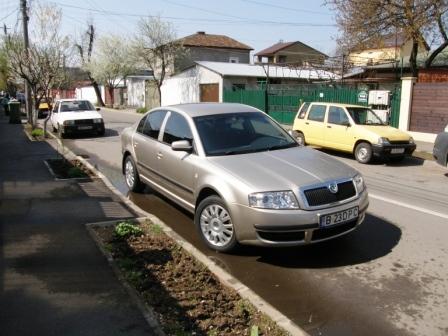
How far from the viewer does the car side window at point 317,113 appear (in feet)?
42.6

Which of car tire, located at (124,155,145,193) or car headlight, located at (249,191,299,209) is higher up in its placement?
car headlight, located at (249,191,299,209)

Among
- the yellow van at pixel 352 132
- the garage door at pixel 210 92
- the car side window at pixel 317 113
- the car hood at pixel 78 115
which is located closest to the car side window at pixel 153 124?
the yellow van at pixel 352 132

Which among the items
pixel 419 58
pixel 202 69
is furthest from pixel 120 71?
pixel 419 58

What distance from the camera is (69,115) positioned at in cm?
1766

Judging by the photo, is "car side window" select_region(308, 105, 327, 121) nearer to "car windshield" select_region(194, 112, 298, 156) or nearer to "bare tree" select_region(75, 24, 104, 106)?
"car windshield" select_region(194, 112, 298, 156)

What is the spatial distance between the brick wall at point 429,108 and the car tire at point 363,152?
15.7ft

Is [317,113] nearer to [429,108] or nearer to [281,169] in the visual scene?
[429,108]

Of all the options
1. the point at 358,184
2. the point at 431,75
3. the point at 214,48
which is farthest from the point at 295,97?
the point at 214,48

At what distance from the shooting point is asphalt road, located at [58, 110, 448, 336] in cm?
373

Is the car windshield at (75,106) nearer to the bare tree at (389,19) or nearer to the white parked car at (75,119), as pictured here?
the white parked car at (75,119)

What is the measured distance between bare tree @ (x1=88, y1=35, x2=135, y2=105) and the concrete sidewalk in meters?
39.3

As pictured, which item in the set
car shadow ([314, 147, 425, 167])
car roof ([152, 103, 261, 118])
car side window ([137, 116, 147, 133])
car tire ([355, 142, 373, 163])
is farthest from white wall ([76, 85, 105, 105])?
car roof ([152, 103, 261, 118])

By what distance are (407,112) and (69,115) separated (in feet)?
41.9

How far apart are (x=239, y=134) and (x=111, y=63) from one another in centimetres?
4334
